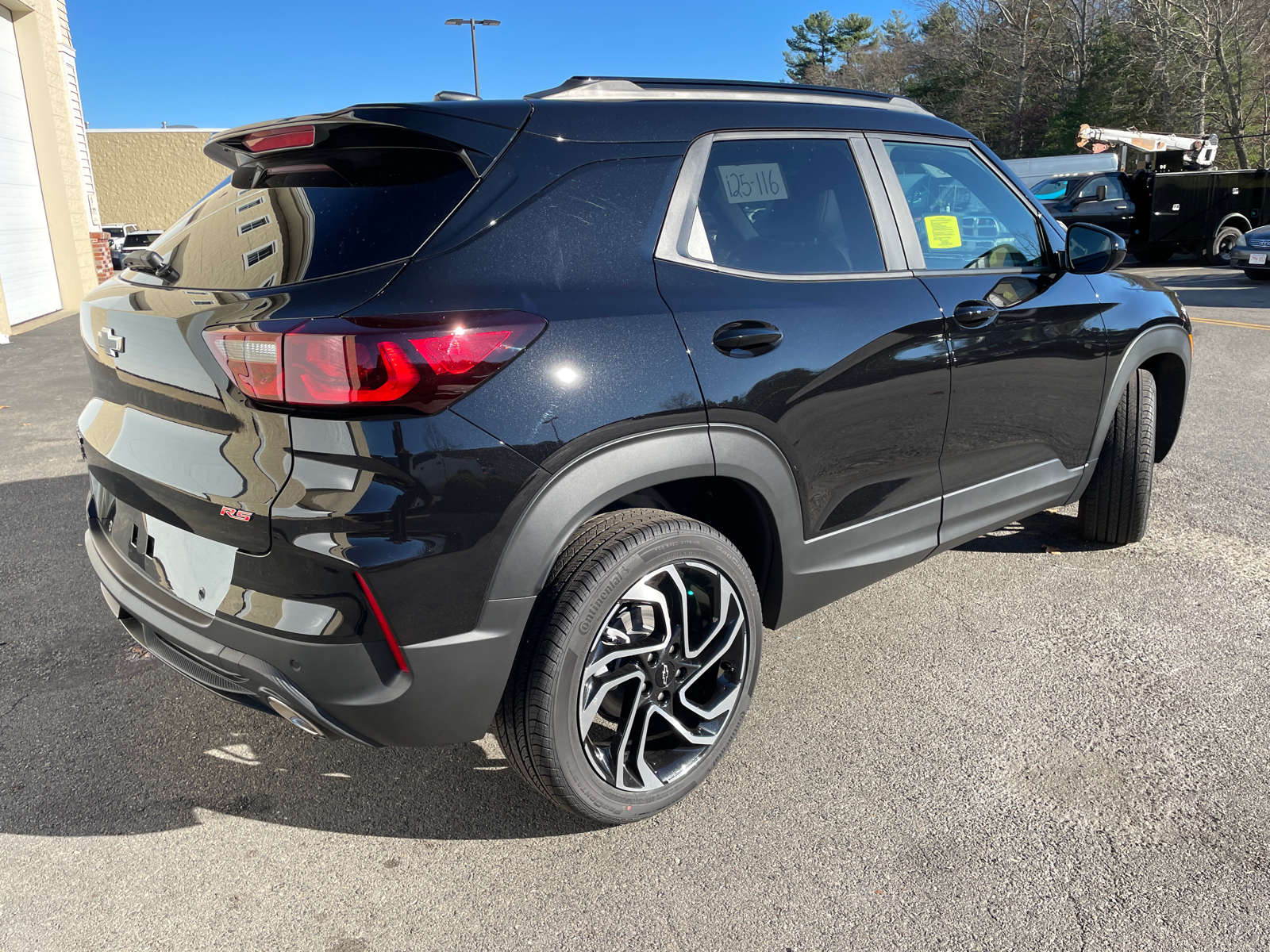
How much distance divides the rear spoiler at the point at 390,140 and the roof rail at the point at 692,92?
22 cm

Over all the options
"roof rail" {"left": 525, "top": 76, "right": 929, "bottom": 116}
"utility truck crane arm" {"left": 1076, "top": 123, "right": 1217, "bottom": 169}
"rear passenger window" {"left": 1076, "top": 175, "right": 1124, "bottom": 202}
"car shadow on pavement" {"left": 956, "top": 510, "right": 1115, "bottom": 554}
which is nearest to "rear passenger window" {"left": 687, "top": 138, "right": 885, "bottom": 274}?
"roof rail" {"left": 525, "top": 76, "right": 929, "bottom": 116}

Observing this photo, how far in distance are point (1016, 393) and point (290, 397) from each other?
7.73ft

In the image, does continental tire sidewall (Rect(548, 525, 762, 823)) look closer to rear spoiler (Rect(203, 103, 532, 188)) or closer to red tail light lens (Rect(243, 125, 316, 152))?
rear spoiler (Rect(203, 103, 532, 188))

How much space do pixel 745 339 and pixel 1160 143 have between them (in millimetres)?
26344

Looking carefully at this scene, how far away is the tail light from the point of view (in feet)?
5.87

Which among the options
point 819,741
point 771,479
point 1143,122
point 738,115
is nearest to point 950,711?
point 819,741

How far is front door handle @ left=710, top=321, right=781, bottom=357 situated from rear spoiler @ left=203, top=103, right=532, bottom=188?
2.21 feet

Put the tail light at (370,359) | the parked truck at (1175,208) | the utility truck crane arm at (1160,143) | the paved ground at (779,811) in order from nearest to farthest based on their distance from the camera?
the tail light at (370,359), the paved ground at (779,811), the parked truck at (1175,208), the utility truck crane arm at (1160,143)

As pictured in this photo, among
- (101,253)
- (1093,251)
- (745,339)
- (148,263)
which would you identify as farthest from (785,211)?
(101,253)

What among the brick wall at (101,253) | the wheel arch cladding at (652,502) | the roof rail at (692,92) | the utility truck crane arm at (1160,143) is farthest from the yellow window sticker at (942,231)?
the utility truck crane arm at (1160,143)

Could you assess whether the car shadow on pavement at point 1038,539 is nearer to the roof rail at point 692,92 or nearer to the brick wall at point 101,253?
the roof rail at point 692,92

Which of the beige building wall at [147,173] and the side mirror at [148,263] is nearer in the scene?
the side mirror at [148,263]

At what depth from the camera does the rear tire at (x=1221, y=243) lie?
18.2m

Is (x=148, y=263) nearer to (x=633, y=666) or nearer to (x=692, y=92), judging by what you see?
(x=692, y=92)
